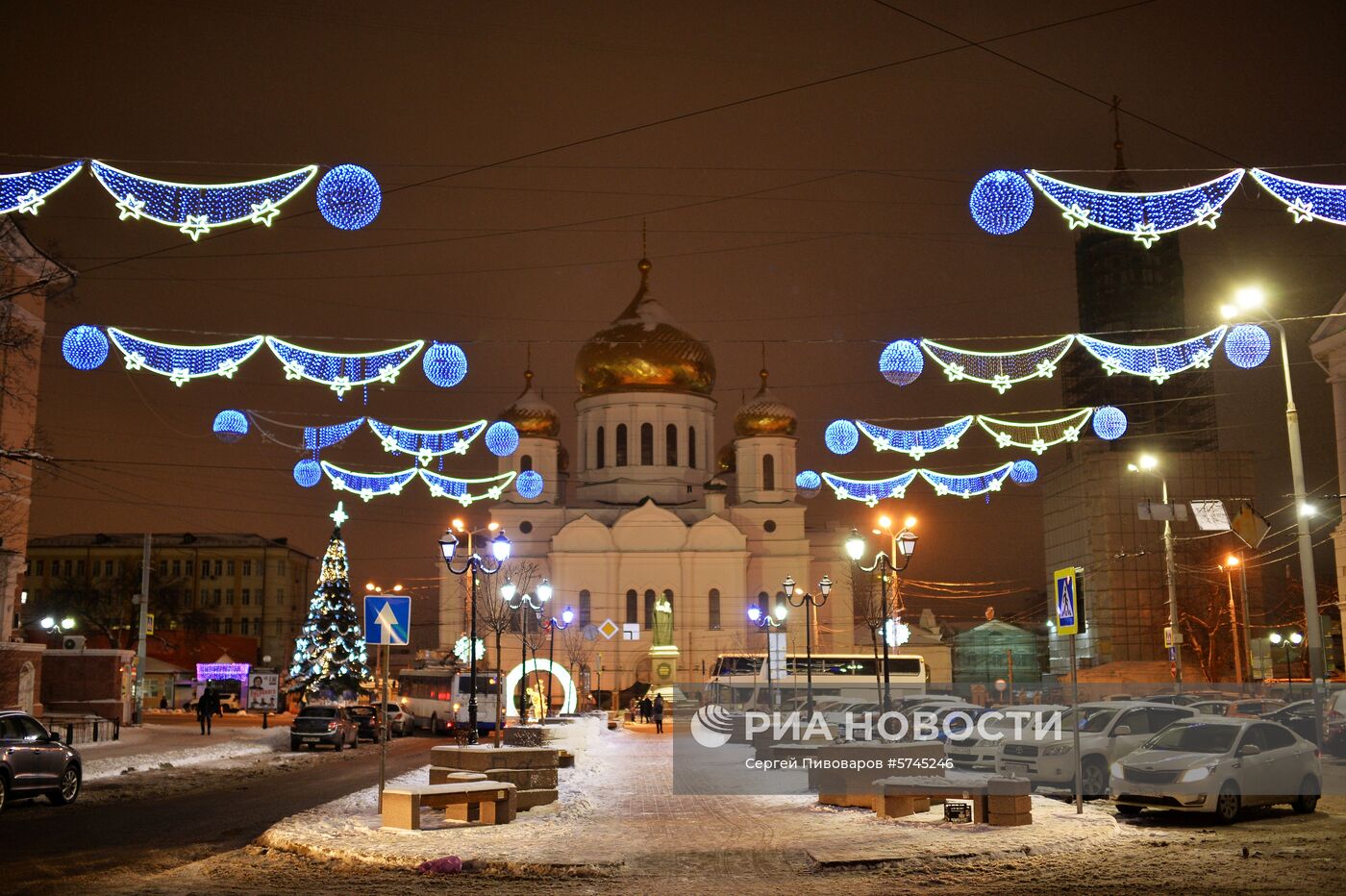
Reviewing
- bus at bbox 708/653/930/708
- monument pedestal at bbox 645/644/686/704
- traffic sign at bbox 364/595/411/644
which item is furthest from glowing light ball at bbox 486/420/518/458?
monument pedestal at bbox 645/644/686/704

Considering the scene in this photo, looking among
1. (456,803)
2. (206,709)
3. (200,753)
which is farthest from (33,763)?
(206,709)

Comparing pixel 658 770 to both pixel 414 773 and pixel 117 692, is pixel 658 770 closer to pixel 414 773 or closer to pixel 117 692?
pixel 414 773

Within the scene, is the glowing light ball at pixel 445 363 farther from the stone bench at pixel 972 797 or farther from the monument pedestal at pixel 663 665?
the monument pedestal at pixel 663 665

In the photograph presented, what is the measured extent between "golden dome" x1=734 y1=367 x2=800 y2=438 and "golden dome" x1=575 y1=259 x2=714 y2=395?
3.05 meters

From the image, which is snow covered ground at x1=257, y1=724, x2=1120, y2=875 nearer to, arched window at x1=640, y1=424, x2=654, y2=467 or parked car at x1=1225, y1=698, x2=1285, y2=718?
parked car at x1=1225, y1=698, x2=1285, y2=718

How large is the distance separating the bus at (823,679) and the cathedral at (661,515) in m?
17.9

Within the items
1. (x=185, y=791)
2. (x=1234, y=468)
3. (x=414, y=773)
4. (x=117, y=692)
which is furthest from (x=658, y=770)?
(x=1234, y=468)

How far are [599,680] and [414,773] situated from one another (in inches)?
1988

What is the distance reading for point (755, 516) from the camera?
253 ft

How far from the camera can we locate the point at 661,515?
241 feet

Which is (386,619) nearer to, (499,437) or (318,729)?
(318,729)

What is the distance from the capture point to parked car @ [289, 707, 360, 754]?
32875 millimetres

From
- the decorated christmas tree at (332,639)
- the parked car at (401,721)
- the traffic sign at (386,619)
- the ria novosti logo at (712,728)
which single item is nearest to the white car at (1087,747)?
the traffic sign at (386,619)

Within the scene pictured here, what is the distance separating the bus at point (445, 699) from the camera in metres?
42.7
